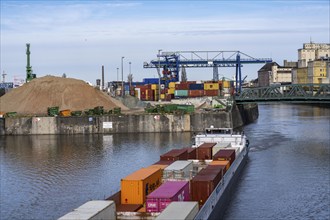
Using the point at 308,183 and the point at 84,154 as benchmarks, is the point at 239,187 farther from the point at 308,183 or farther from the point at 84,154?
the point at 84,154

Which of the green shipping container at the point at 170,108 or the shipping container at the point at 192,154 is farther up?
the green shipping container at the point at 170,108

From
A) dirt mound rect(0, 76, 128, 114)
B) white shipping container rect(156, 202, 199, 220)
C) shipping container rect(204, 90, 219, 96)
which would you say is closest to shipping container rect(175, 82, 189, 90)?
shipping container rect(204, 90, 219, 96)

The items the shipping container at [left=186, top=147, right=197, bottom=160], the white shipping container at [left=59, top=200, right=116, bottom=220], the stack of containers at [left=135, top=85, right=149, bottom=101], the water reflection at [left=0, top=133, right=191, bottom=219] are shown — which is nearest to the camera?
the white shipping container at [left=59, top=200, right=116, bottom=220]

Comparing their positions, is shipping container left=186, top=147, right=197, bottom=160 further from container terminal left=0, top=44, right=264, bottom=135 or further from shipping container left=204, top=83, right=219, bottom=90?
shipping container left=204, top=83, right=219, bottom=90

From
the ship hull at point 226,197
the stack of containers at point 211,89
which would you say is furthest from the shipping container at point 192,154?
the stack of containers at point 211,89

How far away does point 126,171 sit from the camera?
46.4 m

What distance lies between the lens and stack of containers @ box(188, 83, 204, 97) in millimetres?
111562

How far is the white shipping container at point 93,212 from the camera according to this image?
68.0 feet

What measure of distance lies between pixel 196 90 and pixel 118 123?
118 feet

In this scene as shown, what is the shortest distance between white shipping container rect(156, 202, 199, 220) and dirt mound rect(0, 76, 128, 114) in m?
69.8

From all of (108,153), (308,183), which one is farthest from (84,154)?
(308,183)

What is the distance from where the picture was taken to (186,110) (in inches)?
3231

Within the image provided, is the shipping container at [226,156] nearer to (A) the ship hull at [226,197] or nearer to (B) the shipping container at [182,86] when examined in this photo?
(A) the ship hull at [226,197]

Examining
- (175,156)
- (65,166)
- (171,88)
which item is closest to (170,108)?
(65,166)
